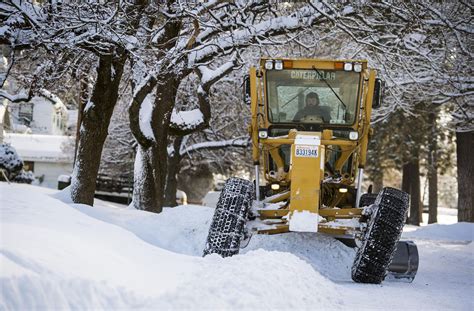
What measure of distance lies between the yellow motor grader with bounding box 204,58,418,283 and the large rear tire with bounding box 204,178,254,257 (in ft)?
0.04

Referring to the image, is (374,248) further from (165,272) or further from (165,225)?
(165,225)

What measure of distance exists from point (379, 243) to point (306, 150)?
161 cm

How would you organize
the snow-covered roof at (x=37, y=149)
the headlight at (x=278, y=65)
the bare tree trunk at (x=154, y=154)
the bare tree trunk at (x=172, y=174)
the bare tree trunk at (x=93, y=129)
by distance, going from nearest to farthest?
the headlight at (x=278, y=65) < the bare tree trunk at (x=93, y=129) < the bare tree trunk at (x=154, y=154) < the bare tree trunk at (x=172, y=174) < the snow-covered roof at (x=37, y=149)

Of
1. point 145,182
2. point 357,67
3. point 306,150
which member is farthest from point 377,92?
point 145,182

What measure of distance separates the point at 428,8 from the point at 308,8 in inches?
92.7

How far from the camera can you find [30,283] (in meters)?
5.56

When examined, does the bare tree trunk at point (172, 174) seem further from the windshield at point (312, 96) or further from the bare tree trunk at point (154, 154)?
the windshield at point (312, 96)

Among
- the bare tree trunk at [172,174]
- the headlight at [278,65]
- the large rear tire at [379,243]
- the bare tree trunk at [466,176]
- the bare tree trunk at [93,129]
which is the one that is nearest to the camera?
the large rear tire at [379,243]

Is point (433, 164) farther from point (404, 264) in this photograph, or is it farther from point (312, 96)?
point (404, 264)

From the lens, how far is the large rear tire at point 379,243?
1000cm

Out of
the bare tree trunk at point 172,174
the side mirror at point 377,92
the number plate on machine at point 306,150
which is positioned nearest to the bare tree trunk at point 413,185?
the bare tree trunk at point 172,174

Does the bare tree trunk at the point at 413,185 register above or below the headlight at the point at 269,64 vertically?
below

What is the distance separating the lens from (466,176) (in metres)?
24.8

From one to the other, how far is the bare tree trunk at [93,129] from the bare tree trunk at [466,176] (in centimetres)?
1287
